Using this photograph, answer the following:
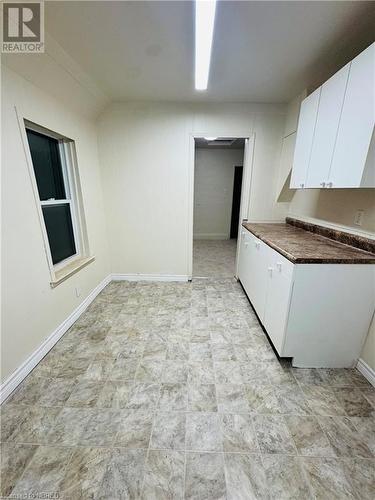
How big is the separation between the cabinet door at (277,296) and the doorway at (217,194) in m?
2.84

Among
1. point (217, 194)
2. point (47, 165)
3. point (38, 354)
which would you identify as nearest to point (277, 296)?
point (38, 354)

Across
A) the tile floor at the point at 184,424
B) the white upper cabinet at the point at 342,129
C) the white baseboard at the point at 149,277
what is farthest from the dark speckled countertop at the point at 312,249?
the white baseboard at the point at 149,277

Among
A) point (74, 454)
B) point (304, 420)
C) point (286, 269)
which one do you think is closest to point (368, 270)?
point (286, 269)

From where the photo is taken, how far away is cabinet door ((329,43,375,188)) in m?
1.31

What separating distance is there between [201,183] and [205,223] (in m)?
1.12

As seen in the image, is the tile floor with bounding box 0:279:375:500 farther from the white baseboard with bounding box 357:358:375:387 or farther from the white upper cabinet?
the white upper cabinet

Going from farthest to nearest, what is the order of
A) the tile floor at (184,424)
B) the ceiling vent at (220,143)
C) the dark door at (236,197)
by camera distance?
the dark door at (236,197), the ceiling vent at (220,143), the tile floor at (184,424)

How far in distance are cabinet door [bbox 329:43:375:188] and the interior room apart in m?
0.01

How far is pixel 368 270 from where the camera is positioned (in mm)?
1567

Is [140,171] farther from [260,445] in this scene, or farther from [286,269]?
[260,445]

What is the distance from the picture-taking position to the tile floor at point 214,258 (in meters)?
3.77

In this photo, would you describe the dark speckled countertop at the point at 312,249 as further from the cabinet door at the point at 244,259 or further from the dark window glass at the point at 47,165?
the dark window glass at the point at 47,165

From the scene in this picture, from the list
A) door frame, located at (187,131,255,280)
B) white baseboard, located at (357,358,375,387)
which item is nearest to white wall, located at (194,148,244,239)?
door frame, located at (187,131,255,280)

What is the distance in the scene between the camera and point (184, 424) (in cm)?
135
